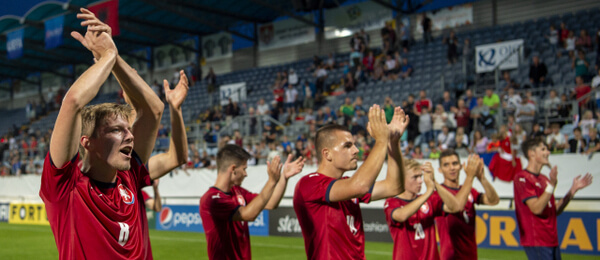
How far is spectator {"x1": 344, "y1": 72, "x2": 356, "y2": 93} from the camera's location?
24.8 metres

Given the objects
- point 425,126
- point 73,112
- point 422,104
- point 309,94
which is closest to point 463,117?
point 425,126

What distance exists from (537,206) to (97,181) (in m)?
5.21

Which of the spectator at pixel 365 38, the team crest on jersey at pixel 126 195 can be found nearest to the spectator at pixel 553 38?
the spectator at pixel 365 38

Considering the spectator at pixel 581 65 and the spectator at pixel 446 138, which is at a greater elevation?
the spectator at pixel 581 65

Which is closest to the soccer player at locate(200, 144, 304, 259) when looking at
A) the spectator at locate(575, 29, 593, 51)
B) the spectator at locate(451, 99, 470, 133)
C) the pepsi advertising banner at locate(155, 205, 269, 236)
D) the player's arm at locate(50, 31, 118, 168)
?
the player's arm at locate(50, 31, 118, 168)

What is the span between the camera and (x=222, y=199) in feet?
18.0

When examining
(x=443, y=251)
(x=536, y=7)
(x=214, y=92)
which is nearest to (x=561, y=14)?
(x=536, y=7)

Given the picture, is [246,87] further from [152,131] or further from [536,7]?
[152,131]

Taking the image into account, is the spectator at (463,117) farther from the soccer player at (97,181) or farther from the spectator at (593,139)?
the soccer player at (97,181)

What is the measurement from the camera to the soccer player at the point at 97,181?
2.96 meters

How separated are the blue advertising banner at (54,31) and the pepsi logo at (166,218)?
42.4 ft

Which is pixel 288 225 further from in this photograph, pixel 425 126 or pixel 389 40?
pixel 389 40

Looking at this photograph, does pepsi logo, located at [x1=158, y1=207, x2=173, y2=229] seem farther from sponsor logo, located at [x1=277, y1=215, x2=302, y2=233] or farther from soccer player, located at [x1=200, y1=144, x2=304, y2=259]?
soccer player, located at [x1=200, y1=144, x2=304, y2=259]

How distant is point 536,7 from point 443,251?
2114 cm
